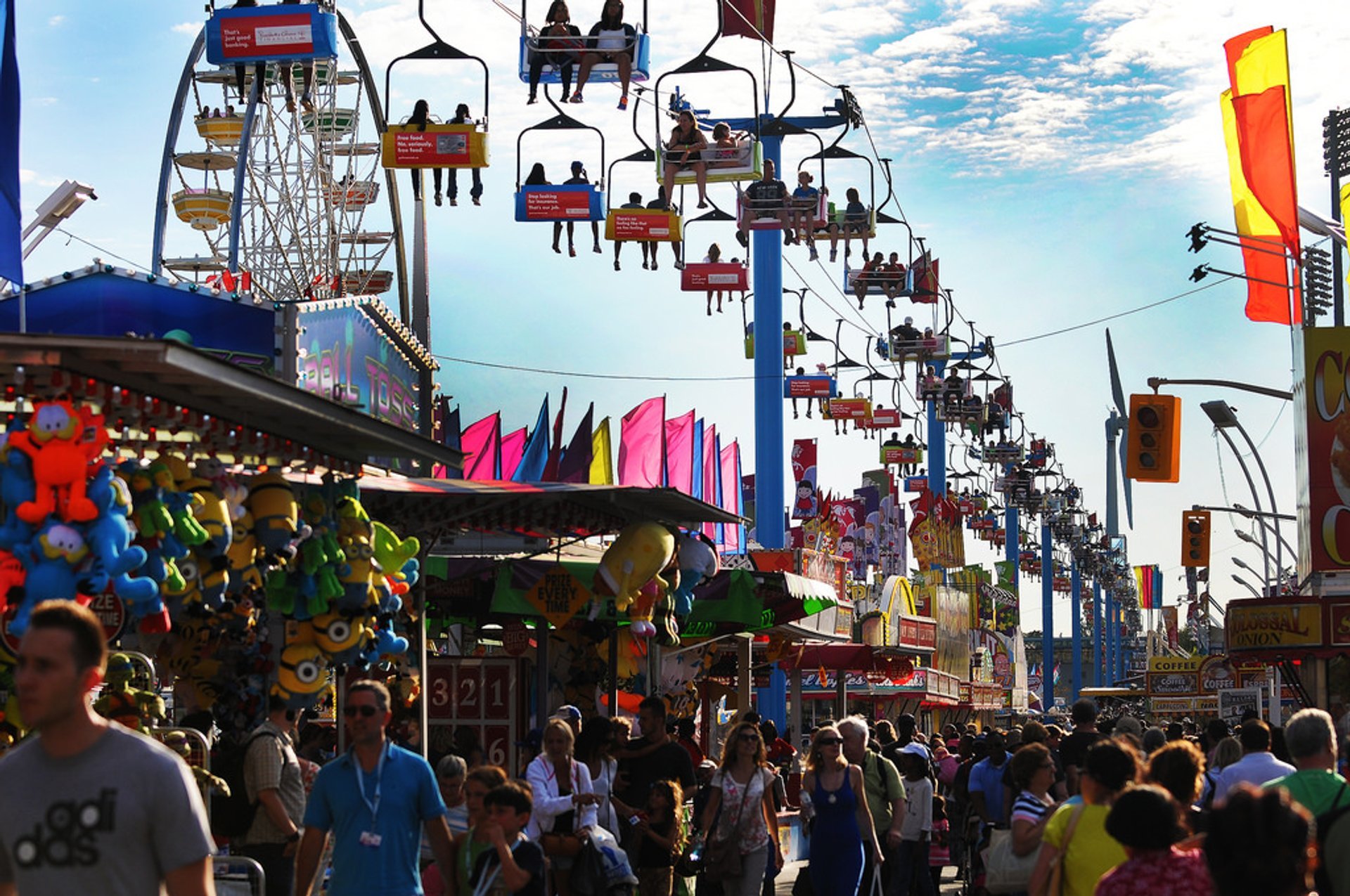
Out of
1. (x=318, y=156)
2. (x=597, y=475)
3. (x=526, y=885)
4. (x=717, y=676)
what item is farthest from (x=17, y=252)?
(x=318, y=156)

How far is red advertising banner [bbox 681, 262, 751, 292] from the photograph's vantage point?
105 ft

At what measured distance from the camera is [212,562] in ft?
29.4

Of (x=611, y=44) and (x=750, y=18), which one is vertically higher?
(x=750, y=18)

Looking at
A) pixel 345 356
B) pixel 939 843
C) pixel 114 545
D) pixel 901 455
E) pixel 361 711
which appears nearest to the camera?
pixel 361 711

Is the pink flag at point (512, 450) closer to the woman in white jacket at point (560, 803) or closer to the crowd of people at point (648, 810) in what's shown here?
the crowd of people at point (648, 810)

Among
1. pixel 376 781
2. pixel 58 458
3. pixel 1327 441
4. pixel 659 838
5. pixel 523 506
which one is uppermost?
pixel 1327 441

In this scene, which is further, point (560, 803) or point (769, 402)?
point (769, 402)

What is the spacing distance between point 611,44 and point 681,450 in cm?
928

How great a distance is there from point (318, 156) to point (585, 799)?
34136 mm

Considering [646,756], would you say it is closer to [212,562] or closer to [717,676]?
[212,562]

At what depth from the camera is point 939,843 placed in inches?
615

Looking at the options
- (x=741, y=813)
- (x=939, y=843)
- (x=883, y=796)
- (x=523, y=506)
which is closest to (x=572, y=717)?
(x=741, y=813)

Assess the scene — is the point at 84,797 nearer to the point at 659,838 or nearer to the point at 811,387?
the point at 659,838

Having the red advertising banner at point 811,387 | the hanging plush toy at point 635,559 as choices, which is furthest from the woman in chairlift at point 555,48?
the red advertising banner at point 811,387
